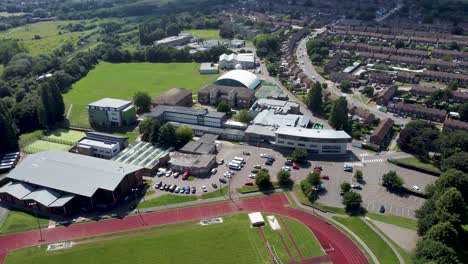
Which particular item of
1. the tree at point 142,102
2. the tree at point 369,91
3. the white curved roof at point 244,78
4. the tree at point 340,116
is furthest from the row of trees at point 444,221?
→ the tree at point 142,102

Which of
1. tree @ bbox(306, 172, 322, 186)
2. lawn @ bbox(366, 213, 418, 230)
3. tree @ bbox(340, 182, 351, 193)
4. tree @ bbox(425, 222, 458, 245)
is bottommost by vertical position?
lawn @ bbox(366, 213, 418, 230)

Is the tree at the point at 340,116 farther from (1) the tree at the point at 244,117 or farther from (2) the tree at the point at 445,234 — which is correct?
(2) the tree at the point at 445,234

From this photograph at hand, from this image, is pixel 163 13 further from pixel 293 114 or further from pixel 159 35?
pixel 293 114

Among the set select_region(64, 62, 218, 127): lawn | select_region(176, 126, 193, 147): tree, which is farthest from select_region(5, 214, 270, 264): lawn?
select_region(64, 62, 218, 127): lawn

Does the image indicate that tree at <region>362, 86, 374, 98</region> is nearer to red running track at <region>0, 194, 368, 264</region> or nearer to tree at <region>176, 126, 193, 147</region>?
tree at <region>176, 126, 193, 147</region>

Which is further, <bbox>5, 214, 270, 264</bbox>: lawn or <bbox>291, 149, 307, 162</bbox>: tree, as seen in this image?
<bbox>291, 149, 307, 162</bbox>: tree

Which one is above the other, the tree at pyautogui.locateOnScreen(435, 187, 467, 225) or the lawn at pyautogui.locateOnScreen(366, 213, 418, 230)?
the tree at pyautogui.locateOnScreen(435, 187, 467, 225)

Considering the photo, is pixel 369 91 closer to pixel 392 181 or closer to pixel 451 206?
pixel 392 181
